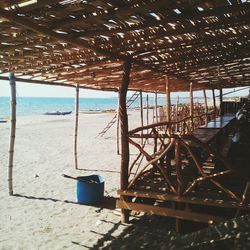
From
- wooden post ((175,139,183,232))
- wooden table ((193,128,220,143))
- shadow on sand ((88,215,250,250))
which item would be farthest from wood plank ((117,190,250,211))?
wooden table ((193,128,220,143))

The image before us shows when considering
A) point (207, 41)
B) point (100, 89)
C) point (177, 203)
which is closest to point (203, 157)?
point (177, 203)

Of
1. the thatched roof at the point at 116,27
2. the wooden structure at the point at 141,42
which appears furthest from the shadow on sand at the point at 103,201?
the thatched roof at the point at 116,27

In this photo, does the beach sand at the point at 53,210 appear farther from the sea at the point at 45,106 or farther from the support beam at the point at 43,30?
the sea at the point at 45,106

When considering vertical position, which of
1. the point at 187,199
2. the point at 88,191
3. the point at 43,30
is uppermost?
the point at 43,30

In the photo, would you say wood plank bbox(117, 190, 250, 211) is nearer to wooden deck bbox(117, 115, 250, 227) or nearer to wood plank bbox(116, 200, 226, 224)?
wooden deck bbox(117, 115, 250, 227)

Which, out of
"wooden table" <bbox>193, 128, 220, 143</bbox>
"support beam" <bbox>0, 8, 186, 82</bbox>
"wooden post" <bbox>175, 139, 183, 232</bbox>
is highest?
"support beam" <bbox>0, 8, 186, 82</bbox>

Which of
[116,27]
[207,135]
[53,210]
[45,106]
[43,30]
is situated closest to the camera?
[43,30]

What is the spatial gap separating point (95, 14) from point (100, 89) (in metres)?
9.20

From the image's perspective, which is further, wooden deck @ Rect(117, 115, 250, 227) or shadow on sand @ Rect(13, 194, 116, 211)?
shadow on sand @ Rect(13, 194, 116, 211)

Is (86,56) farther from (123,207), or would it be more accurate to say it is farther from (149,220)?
(149,220)

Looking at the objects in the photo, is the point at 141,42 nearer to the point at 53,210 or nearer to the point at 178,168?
the point at 178,168

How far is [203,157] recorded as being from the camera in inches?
337

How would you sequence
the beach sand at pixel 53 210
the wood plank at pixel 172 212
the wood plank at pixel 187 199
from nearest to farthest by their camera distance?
the wood plank at pixel 187 199 → the wood plank at pixel 172 212 → the beach sand at pixel 53 210

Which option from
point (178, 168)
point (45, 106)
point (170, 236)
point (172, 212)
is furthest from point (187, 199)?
point (45, 106)
